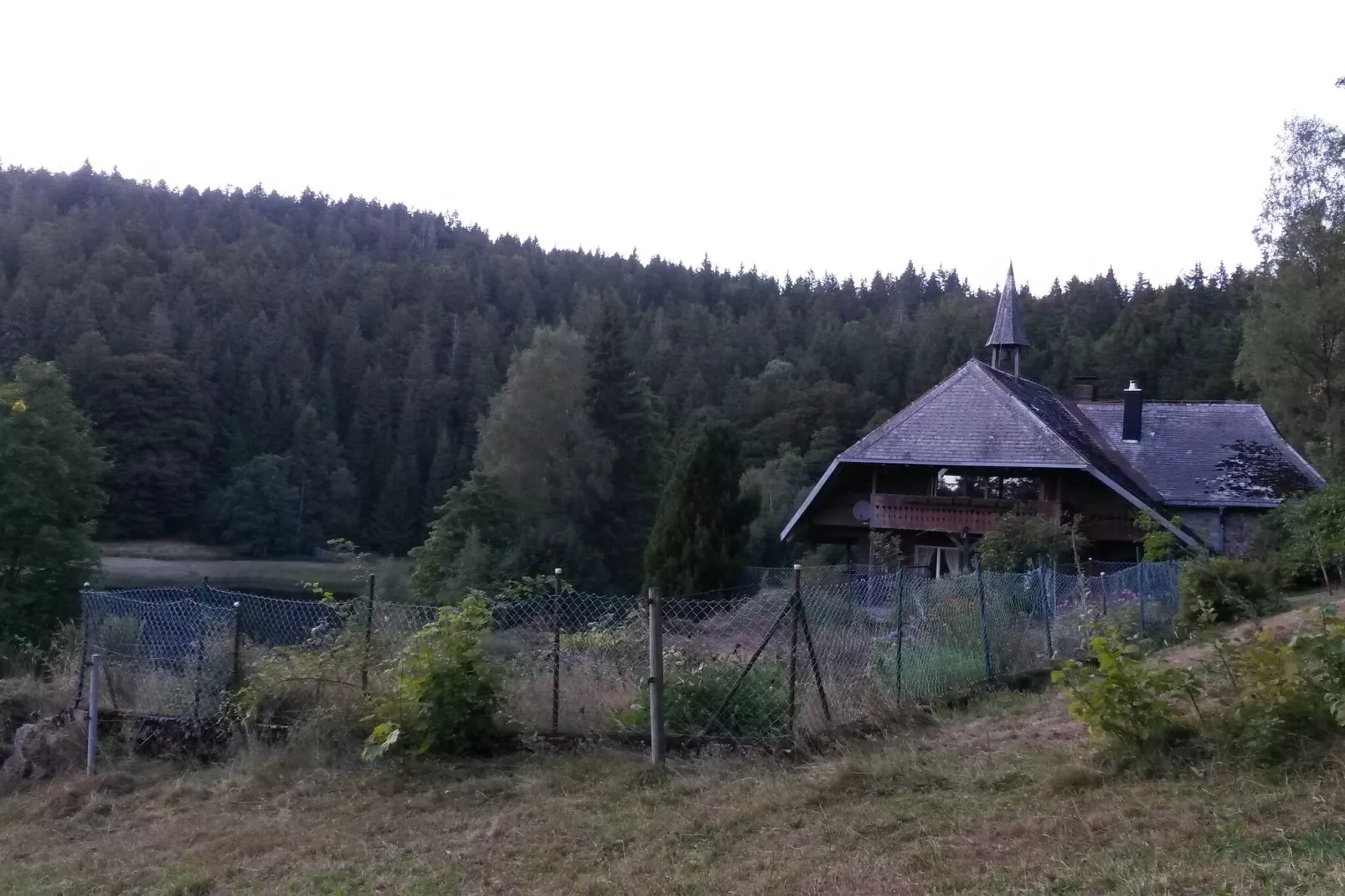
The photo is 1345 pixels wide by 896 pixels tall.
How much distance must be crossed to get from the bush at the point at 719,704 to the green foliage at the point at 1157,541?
10703 millimetres

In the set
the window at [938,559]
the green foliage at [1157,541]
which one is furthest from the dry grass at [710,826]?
the window at [938,559]

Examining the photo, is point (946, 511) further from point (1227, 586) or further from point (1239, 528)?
point (1227, 586)

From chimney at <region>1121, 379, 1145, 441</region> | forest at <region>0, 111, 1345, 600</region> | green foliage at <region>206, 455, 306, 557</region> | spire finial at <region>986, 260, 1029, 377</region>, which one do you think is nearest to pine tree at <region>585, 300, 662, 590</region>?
forest at <region>0, 111, 1345, 600</region>

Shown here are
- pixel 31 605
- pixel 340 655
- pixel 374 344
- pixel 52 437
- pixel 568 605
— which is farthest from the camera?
pixel 374 344

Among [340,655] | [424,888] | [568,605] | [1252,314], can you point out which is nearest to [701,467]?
[1252,314]

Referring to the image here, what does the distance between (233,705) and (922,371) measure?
68.0m

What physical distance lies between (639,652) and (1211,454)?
23.5 meters

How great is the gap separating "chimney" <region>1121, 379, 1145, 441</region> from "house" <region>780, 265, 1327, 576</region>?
32 millimetres

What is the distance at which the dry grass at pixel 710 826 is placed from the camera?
15.3 feet

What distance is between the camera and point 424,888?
17.3ft

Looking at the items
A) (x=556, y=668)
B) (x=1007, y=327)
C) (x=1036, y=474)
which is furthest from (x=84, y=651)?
(x=1007, y=327)

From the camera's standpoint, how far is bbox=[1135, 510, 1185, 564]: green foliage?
18.4 metres

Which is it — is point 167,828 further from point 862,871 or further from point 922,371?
point 922,371

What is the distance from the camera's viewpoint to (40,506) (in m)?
A: 27.5
